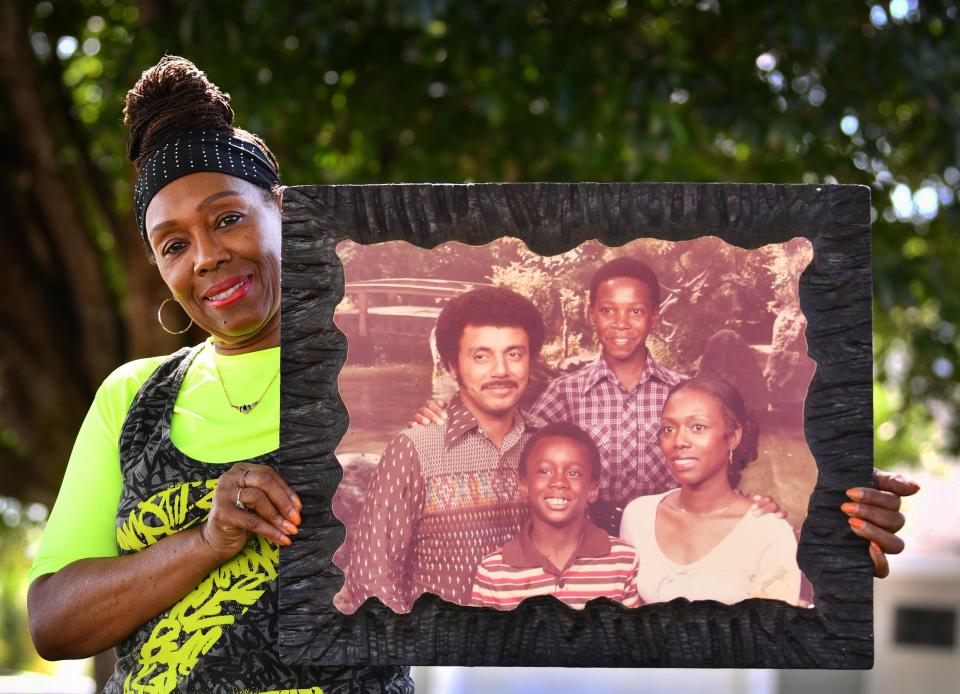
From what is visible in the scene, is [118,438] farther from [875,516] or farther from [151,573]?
[875,516]

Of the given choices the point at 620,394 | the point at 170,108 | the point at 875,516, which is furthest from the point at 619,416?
the point at 170,108

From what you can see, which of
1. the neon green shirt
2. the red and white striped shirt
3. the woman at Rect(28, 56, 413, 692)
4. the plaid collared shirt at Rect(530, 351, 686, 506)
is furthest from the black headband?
the red and white striped shirt

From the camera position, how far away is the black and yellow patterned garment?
193 cm

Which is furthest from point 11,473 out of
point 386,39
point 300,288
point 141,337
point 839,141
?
point 300,288

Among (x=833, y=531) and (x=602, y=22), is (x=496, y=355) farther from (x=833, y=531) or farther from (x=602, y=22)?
(x=602, y=22)

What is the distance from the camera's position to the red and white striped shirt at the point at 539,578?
184cm

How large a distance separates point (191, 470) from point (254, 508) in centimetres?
21

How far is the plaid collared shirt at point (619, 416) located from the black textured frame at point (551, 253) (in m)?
0.19

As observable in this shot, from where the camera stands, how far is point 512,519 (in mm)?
1854

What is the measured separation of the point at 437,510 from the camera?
1854 mm

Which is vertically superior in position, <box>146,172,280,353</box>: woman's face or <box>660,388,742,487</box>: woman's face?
<box>146,172,280,353</box>: woman's face

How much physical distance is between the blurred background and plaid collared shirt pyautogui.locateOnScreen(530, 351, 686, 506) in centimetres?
239

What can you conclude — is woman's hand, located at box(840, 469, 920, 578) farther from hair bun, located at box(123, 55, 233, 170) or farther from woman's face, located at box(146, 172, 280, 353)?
hair bun, located at box(123, 55, 233, 170)

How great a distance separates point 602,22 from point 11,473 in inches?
172
